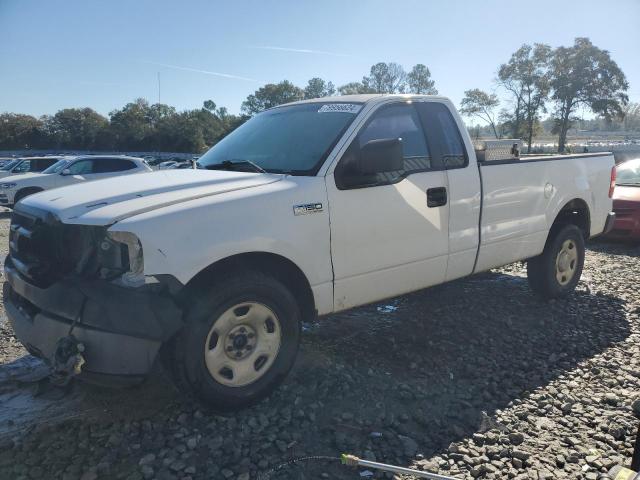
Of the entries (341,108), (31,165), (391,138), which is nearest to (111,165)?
(31,165)

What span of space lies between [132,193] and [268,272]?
96 centimetres

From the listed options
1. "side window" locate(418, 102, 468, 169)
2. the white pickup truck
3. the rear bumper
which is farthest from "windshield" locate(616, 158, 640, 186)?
the rear bumper

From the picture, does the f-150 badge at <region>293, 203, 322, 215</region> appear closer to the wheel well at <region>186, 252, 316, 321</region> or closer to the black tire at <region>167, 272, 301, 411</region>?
the wheel well at <region>186, 252, 316, 321</region>

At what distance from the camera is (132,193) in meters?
3.03

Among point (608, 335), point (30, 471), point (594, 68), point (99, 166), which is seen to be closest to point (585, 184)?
point (608, 335)

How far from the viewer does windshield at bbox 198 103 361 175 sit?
3.47 m

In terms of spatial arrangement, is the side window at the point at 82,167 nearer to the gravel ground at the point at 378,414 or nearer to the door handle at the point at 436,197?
the gravel ground at the point at 378,414

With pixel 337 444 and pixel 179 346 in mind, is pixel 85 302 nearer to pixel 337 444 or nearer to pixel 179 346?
pixel 179 346

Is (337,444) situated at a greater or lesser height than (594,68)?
lesser

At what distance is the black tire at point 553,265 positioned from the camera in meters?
5.18

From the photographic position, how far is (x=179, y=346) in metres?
2.71

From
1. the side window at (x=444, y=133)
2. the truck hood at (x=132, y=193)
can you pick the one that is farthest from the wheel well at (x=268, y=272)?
the side window at (x=444, y=133)

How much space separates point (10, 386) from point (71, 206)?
1.45m

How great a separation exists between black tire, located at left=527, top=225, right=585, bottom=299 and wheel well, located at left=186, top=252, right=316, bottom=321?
9.93 feet
